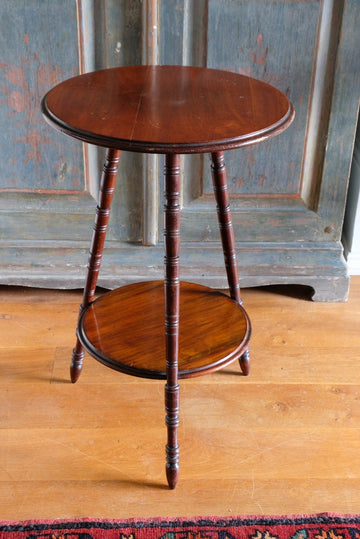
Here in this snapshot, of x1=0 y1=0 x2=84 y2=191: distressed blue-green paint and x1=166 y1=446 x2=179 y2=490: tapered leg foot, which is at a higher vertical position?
x1=0 y1=0 x2=84 y2=191: distressed blue-green paint

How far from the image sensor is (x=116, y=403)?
1.82 metres

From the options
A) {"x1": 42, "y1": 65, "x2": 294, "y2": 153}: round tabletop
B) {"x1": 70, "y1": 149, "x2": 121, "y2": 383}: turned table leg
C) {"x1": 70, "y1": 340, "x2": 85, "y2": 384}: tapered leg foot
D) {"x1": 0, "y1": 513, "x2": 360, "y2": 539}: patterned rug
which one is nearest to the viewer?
{"x1": 42, "y1": 65, "x2": 294, "y2": 153}: round tabletop

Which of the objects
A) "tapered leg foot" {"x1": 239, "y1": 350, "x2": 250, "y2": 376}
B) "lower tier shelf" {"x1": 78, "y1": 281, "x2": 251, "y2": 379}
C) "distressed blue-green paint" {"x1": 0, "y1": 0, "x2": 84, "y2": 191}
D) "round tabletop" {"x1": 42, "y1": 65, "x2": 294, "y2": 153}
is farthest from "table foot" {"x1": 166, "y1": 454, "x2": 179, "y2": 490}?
"distressed blue-green paint" {"x1": 0, "y1": 0, "x2": 84, "y2": 191}

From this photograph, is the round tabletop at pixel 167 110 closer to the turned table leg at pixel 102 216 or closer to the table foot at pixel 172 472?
the turned table leg at pixel 102 216

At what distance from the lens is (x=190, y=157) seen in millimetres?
2061

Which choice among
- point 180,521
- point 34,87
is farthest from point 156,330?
point 34,87

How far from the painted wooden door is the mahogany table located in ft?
1.02

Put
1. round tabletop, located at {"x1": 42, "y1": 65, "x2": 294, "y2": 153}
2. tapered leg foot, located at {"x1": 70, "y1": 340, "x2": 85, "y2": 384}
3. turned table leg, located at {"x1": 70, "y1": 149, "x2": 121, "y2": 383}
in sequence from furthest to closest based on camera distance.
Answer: tapered leg foot, located at {"x1": 70, "y1": 340, "x2": 85, "y2": 384}, turned table leg, located at {"x1": 70, "y1": 149, "x2": 121, "y2": 383}, round tabletop, located at {"x1": 42, "y1": 65, "x2": 294, "y2": 153}

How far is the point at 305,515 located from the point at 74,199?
119 centimetres

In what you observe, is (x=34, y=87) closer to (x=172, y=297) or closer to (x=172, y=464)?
(x=172, y=297)

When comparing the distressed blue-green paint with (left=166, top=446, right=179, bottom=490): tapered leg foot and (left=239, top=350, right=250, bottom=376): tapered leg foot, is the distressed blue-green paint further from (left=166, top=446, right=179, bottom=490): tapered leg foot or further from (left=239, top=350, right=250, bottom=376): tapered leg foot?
(left=166, top=446, right=179, bottom=490): tapered leg foot

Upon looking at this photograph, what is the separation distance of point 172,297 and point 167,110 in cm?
40

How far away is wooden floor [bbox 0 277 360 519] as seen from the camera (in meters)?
1.54

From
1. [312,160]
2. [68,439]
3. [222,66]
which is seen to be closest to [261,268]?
[312,160]
